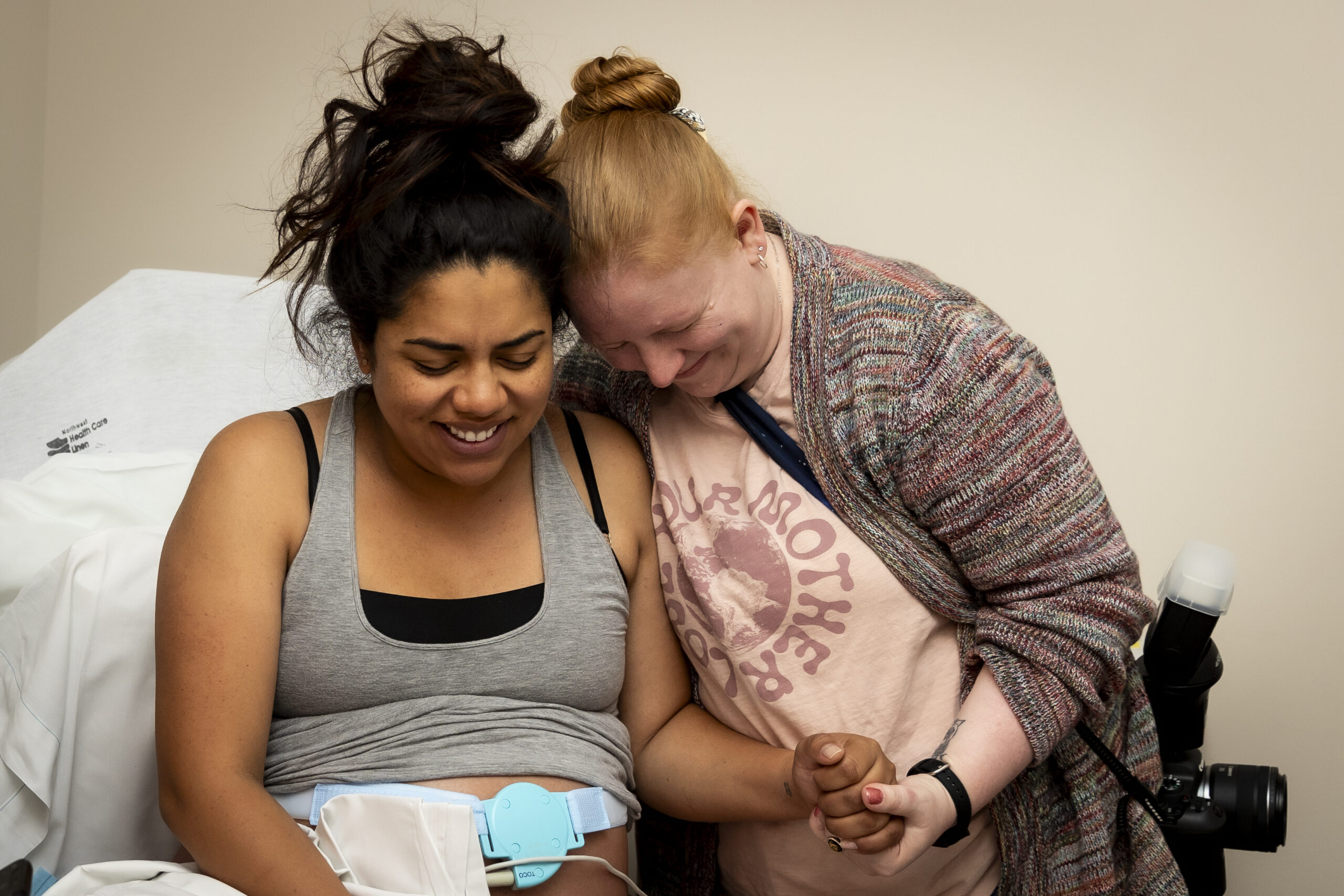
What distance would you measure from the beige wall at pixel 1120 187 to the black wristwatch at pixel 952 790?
3.30ft

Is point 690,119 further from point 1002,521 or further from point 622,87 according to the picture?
point 1002,521

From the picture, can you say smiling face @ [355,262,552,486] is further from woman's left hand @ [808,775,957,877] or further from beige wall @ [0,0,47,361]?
beige wall @ [0,0,47,361]

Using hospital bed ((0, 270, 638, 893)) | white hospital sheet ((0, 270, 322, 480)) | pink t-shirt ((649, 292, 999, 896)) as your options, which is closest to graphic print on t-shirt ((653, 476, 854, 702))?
pink t-shirt ((649, 292, 999, 896))

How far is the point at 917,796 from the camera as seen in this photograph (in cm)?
111

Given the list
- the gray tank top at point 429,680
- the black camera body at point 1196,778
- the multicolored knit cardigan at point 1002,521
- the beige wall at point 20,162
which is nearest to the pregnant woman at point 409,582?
the gray tank top at point 429,680

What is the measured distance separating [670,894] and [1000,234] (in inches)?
49.2

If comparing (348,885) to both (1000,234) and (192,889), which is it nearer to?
(192,889)

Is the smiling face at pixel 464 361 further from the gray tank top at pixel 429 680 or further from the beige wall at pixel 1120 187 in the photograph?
the beige wall at pixel 1120 187

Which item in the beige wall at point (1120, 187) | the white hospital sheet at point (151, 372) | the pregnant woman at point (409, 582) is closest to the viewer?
the pregnant woman at point (409, 582)

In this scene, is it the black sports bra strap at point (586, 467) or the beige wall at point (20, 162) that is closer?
the black sports bra strap at point (586, 467)

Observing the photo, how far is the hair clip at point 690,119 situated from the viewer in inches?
48.6

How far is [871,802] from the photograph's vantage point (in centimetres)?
108

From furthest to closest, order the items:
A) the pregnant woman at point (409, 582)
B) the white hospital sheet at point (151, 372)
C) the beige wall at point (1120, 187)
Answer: the beige wall at point (1120, 187)
the white hospital sheet at point (151, 372)
the pregnant woman at point (409, 582)

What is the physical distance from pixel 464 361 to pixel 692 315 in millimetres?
234
